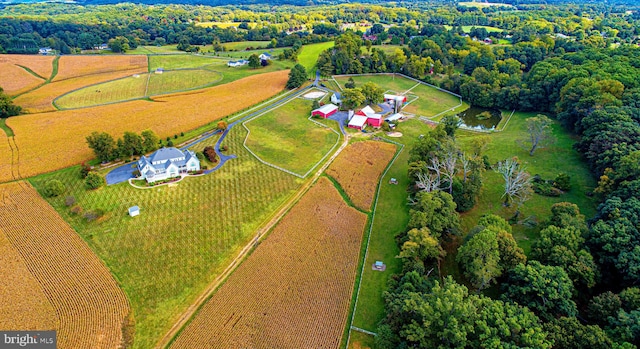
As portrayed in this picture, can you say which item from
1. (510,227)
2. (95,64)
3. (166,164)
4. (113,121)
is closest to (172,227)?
(166,164)

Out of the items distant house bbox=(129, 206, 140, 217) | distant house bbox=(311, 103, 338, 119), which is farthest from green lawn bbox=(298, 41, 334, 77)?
distant house bbox=(129, 206, 140, 217)

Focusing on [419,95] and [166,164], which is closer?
[166,164]

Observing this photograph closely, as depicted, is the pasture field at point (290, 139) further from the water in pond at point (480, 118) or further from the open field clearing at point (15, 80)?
the open field clearing at point (15, 80)

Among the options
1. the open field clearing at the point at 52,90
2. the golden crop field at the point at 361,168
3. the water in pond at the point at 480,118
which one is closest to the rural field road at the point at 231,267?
the golden crop field at the point at 361,168

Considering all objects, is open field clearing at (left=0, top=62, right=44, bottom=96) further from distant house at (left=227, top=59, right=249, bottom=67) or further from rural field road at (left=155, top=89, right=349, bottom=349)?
rural field road at (left=155, top=89, right=349, bottom=349)

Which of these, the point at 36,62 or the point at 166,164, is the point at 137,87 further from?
the point at 166,164

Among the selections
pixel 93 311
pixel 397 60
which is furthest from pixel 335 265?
pixel 397 60
